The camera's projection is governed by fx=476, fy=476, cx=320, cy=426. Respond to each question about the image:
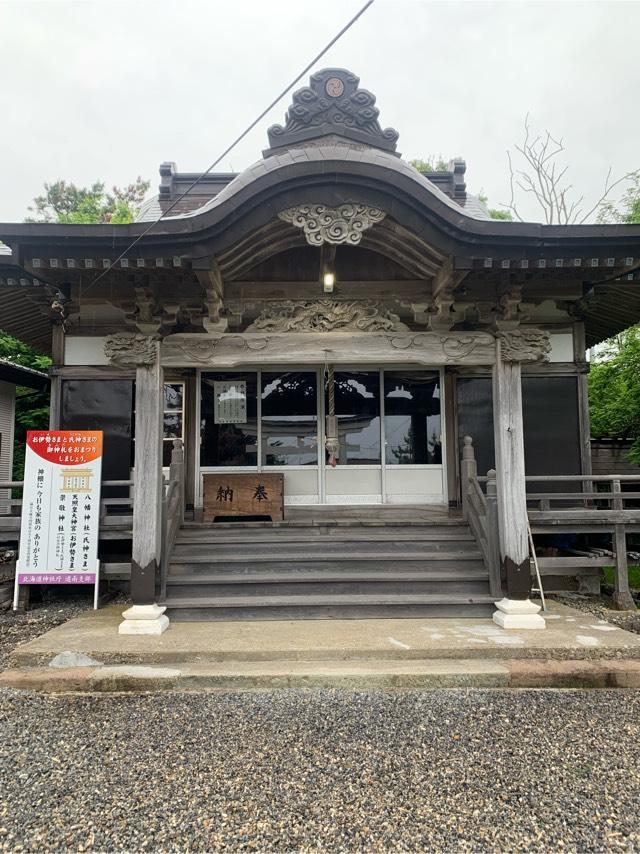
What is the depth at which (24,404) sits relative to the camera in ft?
46.3

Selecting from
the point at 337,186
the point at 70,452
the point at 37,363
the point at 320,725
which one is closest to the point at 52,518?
the point at 70,452

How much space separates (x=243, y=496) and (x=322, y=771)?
167 inches

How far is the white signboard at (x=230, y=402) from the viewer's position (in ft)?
23.2

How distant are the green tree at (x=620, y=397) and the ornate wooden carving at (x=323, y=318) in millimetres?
6399

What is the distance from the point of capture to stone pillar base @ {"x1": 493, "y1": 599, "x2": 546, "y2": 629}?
14.5 ft

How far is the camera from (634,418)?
29.8 ft

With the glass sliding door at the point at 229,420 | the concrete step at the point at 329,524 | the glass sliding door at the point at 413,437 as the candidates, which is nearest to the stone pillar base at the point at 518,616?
the concrete step at the point at 329,524

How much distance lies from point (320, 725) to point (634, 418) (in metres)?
8.78

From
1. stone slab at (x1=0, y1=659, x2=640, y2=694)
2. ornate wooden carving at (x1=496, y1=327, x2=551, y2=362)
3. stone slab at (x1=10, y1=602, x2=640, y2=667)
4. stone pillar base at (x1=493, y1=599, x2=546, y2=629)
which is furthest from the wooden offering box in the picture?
ornate wooden carving at (x1=496, y1=327, x2=551, y2=362)

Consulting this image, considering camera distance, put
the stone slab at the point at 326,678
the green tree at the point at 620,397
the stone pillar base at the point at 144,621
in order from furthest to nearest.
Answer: the green tree at the point at 620,397
the stone pillar base at the point at 144,621
the stone slab at the point at 326,678

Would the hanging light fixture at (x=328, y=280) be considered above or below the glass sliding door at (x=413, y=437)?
above

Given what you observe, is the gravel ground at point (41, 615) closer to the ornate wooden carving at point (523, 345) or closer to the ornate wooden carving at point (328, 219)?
the ornate wooden carving at point (328, 219)

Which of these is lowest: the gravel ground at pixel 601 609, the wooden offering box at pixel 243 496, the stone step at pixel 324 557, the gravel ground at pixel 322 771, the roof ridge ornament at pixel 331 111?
the gravel ground at pixel 322 771

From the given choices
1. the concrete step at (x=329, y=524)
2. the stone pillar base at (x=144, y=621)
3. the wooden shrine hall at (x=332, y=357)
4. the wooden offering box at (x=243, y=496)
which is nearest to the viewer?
the wooden shrine hall at (x=332, y=357)
